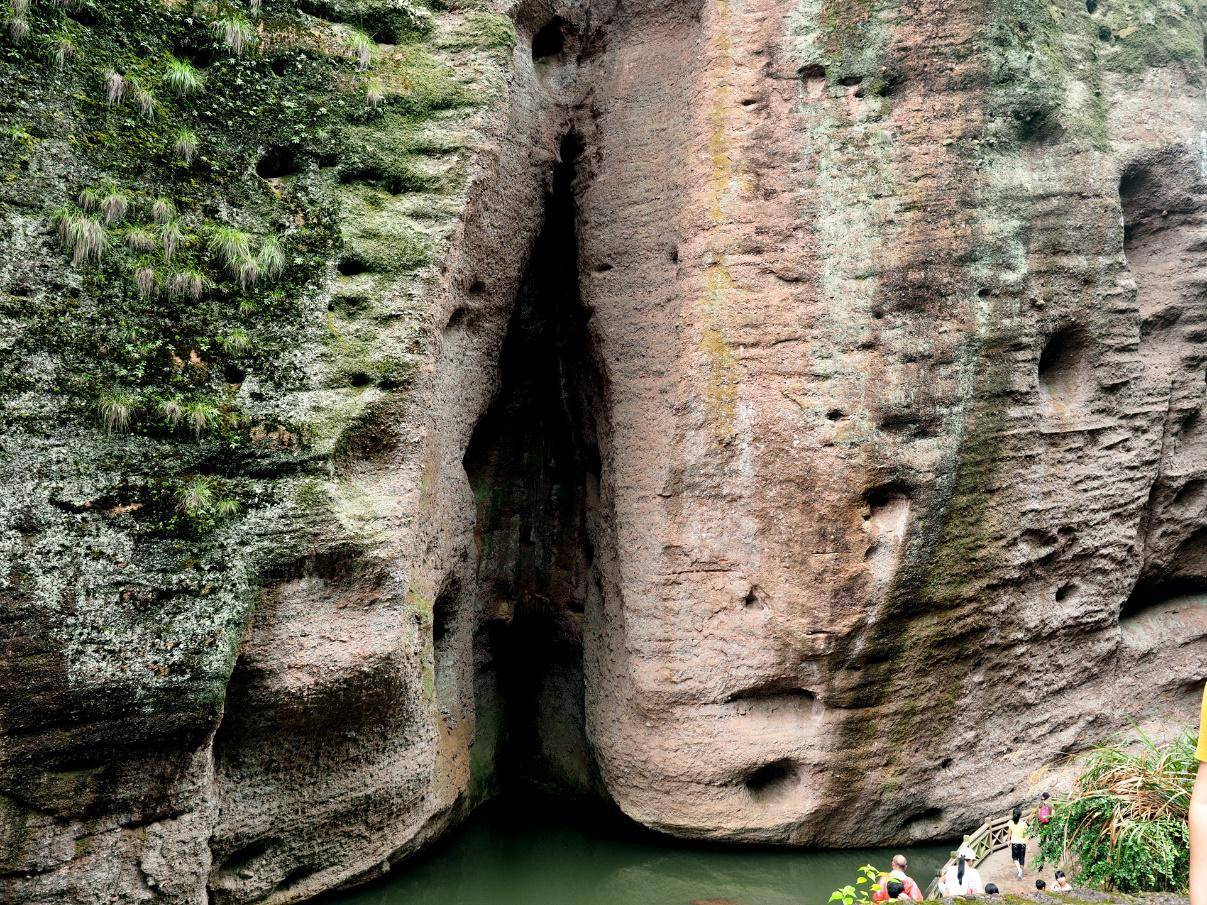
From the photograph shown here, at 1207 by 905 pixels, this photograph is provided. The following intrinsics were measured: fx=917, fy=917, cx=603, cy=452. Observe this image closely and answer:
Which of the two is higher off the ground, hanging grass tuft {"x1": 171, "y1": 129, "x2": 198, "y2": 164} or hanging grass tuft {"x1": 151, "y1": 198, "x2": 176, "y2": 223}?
hanging grass tuft {"x1": 171, "y1": 129, "x2": 198, "y2": 164}

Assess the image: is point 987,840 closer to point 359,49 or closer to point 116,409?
point 116,409

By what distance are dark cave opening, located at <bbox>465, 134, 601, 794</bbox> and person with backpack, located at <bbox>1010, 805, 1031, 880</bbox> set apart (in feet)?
10.2

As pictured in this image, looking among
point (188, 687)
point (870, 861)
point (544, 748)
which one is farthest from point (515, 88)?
point (870, 861)

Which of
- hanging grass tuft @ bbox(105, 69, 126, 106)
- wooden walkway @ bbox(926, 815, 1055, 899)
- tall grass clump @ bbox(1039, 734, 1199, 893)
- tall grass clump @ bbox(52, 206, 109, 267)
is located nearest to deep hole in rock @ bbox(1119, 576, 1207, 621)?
tall grass clump @ bbox(1039, 734, 1199, 893)

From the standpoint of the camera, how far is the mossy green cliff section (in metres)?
4.37

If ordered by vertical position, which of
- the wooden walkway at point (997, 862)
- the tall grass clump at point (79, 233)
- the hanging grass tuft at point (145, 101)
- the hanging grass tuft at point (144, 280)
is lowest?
the wooden walkway at point (997, 862)

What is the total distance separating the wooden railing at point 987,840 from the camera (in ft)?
20.4

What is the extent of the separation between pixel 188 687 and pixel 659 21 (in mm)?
5777

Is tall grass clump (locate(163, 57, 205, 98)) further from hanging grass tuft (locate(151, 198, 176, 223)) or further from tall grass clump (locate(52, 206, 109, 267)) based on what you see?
tall grass clump (locate(52, 206, 109, 267))

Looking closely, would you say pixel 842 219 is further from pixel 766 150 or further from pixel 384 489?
pixel 384 489

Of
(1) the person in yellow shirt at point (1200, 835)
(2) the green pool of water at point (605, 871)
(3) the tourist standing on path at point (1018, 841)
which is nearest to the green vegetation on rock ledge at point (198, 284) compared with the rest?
(2) the green pool of water at point (605, 871)

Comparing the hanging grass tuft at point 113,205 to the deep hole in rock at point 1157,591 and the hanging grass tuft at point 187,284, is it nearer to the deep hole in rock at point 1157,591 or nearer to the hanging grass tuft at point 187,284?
the hanging grass tuft at point 187,284

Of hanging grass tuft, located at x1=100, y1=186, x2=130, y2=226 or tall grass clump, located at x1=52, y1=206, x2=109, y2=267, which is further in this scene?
hanging grass tuft, located at x1=100, y1=186, x2=130, y2=226

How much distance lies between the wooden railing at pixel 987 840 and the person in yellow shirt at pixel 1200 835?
15.5 feet
